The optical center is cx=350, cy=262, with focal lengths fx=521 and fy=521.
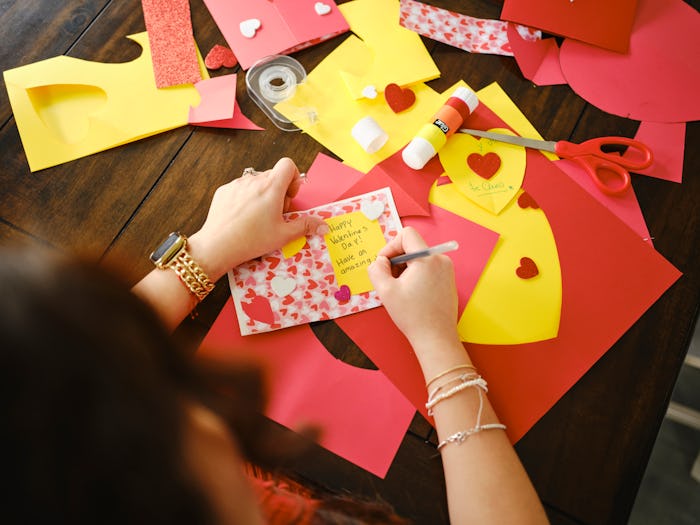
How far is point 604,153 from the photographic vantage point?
89 centimetres

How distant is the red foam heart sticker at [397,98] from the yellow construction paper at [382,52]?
14 mm

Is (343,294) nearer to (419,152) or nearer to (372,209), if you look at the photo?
Result: (372,209)

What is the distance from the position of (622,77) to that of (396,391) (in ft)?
2.29

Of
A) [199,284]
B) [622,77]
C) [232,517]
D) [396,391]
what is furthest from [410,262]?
[622,77]

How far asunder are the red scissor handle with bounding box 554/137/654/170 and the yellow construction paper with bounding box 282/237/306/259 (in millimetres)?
452

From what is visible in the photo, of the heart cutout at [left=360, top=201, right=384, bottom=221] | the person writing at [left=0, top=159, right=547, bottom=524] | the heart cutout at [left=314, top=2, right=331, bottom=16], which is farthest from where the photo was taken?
the heart cutout at [left=314, top=2, right=331, bottom=16]

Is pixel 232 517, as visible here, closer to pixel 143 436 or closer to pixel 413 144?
pixel 143 436

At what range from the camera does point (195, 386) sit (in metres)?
0.50

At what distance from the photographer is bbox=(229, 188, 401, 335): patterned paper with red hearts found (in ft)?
2.58

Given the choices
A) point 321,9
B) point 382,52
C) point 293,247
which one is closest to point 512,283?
point 293,247

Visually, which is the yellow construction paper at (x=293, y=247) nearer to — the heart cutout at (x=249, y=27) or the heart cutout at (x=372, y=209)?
the heart cutout at (x=372, y=209)

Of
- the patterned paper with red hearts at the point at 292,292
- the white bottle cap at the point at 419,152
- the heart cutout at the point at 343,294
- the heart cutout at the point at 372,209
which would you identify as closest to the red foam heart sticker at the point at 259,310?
the patterned paper with red hearts at the point at 292,292

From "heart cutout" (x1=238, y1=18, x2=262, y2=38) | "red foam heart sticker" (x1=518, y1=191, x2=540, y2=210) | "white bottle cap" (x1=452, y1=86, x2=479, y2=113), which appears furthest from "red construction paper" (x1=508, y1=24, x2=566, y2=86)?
"heart cutout" (x1=238, y1=18, x2=262, y2=38)

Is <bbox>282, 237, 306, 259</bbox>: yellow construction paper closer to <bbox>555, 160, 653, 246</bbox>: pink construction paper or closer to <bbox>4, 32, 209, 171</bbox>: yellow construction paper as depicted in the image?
<bbox>4, 32, 209, 171</bbox>: yellow construction paper
